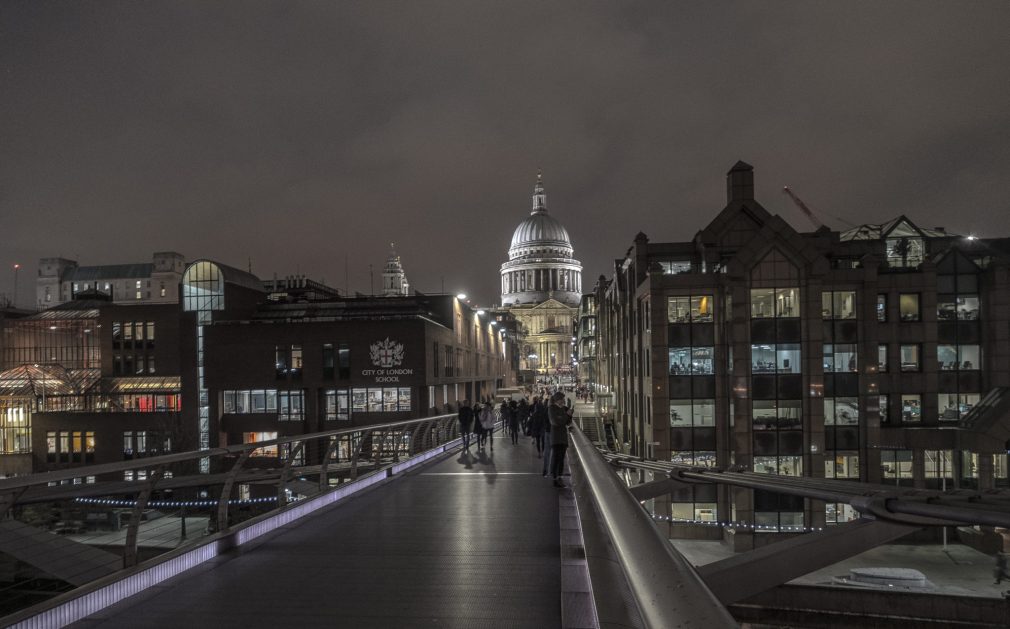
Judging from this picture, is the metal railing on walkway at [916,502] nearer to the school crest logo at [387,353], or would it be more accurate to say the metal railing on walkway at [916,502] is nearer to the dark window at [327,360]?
the school crest logo at [387,353]

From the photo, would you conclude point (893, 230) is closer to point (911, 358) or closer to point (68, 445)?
point (911, 358)

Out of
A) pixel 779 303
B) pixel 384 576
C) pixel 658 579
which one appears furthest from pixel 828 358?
pixel 658 579

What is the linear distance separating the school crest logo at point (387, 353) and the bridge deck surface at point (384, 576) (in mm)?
39717

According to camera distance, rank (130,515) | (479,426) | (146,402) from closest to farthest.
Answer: (130,515) → (479,426) → (146,402)

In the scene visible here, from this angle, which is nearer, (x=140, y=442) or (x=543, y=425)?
(x=543, y=425)

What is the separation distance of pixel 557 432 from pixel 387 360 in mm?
38985

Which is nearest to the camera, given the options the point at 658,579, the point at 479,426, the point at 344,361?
the point at 658,579

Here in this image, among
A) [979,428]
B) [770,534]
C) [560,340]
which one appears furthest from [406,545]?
[560,340]

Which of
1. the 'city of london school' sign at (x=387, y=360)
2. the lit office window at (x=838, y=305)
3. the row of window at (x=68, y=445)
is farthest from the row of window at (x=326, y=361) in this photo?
the lit office window at (x=838, y=305)

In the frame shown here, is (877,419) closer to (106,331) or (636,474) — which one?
(636,474)

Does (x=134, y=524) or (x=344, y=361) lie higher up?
(x=344, y=361)

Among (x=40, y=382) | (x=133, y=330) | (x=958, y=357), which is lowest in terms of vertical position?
(x=40, y=382)

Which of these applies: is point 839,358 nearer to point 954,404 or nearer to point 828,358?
point 828,358

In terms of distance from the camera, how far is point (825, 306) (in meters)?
41.7
